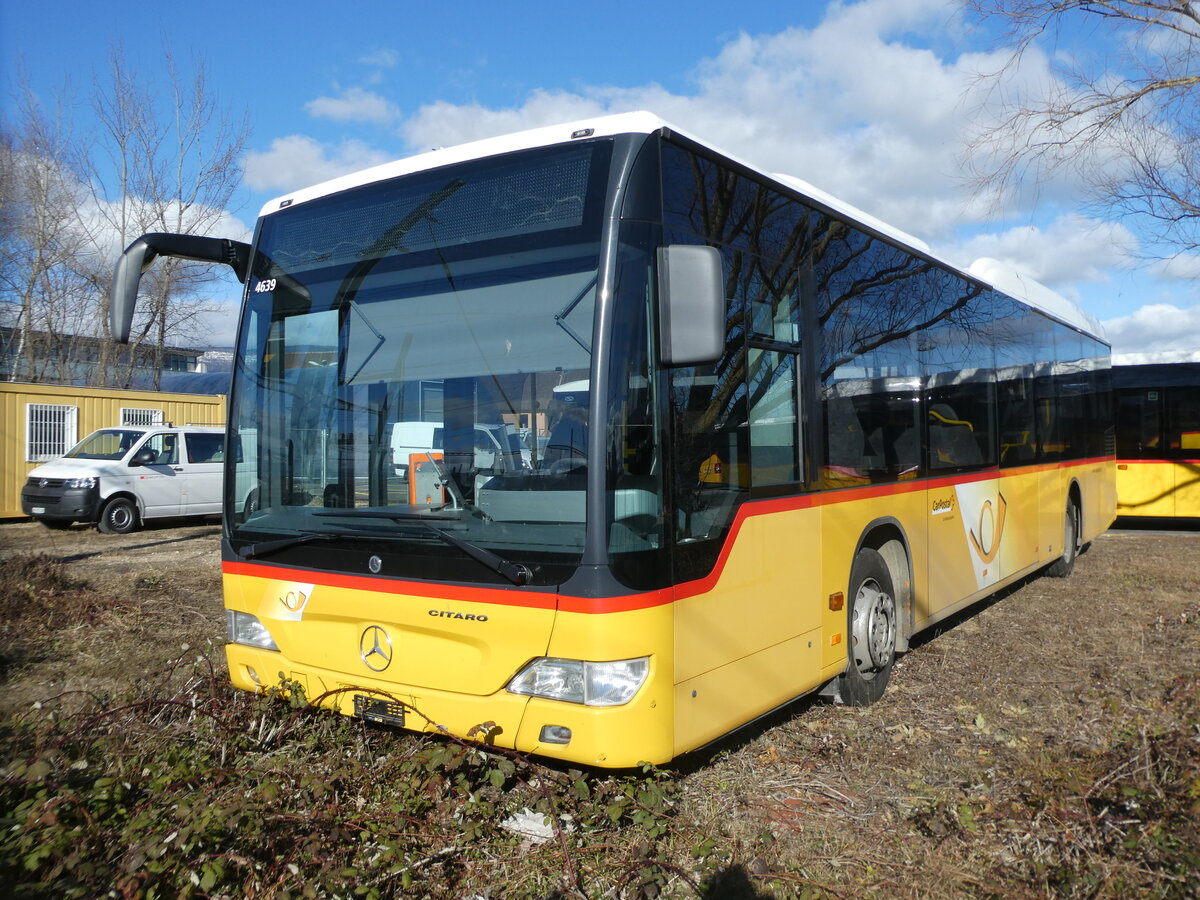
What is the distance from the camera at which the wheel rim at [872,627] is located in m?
5.71

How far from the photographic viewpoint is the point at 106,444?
55.7 ft

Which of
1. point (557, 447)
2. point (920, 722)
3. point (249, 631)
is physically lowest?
point (920, 722)

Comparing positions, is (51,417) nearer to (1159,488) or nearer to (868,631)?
(868,631)

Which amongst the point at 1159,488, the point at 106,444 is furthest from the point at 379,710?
the point at 1159,488

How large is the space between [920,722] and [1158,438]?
14591 mm

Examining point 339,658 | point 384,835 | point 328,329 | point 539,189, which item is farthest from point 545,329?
point 384,835

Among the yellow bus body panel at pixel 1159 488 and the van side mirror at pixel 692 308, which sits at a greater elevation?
the van side mirror at pixel 692 308

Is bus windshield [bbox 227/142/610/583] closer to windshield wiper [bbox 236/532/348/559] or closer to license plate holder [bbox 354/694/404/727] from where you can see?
windshield wiper [bbox 236/532/348/559]

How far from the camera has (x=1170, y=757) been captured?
11.7 feet

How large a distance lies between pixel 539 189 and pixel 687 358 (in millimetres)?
1018

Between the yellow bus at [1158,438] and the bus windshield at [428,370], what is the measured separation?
16.6m

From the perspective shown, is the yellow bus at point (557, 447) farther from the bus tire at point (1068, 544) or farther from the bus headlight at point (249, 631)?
the bus tire at point (1068, 544)

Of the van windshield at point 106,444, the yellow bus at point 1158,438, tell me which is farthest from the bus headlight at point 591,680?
the yellow bus at point 1158,438

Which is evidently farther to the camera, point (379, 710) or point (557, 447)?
point (379, 710)
